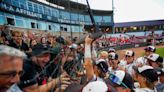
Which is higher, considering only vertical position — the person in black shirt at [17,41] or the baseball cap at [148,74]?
the person in black shirt at [17,41]

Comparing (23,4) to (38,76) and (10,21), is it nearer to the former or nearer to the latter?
(10,21)

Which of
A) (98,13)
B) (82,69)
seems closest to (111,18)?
(98,13)

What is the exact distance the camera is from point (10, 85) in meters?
1.95

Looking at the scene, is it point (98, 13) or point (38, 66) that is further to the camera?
point (98, 13)

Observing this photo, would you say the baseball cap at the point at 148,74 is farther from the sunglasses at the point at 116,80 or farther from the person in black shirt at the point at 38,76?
the person in black shirt at the point at 38,76

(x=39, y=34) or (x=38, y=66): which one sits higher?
(x=39, y=34)

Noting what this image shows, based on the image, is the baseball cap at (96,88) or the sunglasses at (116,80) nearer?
the baseball cap at (96,88)

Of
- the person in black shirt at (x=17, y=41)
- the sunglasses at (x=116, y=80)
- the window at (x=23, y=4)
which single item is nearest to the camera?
the sunglasses at (x=116, y=80)

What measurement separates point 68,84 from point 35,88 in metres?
0.35

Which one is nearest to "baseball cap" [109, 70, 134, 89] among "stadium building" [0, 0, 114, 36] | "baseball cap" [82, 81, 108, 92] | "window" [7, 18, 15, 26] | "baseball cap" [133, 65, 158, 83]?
"baseball cap" [133, 65, 158, 83]

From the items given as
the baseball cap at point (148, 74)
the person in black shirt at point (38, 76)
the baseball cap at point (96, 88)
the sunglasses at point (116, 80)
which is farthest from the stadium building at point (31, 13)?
the baseball cap at point (96, 88)

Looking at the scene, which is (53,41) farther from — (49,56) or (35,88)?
(35,88)

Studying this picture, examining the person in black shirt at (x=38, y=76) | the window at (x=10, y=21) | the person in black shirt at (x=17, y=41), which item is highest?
the window at (x=10, y=21)

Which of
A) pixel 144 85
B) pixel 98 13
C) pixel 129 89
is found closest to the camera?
pixel 129 89
